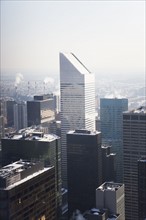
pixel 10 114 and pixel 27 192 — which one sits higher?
pixel 10 114

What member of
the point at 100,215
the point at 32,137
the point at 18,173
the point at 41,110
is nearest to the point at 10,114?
the point at 41,110

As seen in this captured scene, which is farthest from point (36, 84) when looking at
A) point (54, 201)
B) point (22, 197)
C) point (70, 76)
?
point (22, 197)

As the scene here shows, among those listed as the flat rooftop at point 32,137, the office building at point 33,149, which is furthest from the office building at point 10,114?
the office building at point 33,149

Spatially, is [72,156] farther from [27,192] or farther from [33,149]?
[27,192]

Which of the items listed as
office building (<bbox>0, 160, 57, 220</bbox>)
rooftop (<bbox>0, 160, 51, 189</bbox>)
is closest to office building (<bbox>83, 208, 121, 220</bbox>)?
office building (<bbox>0, 160, 57, 220</bbox>)

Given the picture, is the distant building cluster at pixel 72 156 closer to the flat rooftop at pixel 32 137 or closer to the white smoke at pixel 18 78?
the flat rooftop at pixel 32 137

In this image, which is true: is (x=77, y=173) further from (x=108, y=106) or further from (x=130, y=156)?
(x=108, y=106)

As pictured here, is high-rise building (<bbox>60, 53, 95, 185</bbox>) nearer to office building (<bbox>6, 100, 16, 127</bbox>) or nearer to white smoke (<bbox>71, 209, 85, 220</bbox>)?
office building (<bbox>6, 100, 16, 127</bbox>)
